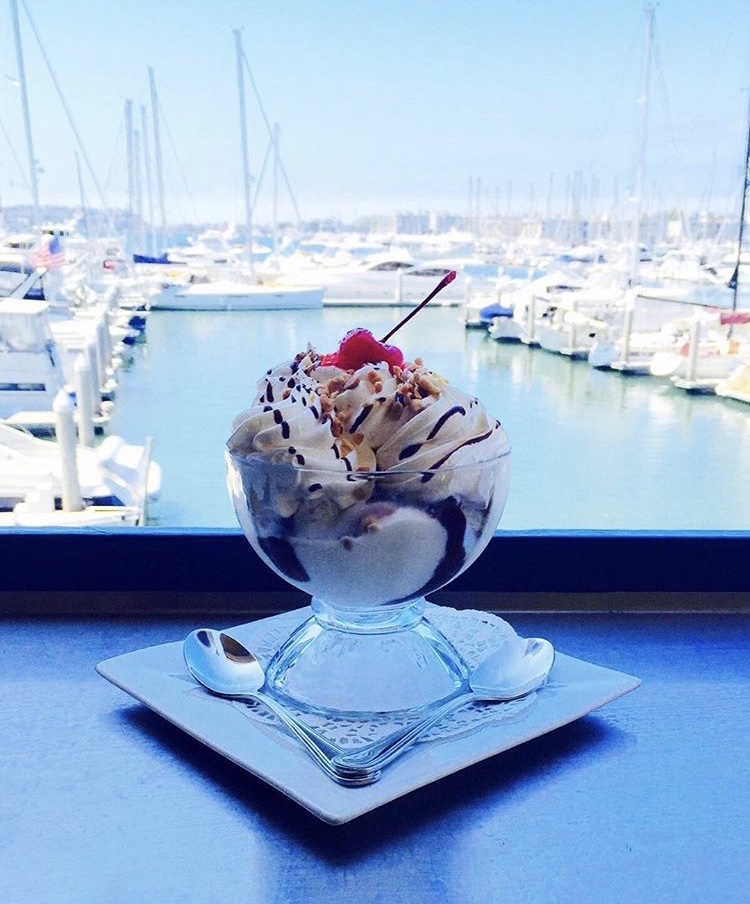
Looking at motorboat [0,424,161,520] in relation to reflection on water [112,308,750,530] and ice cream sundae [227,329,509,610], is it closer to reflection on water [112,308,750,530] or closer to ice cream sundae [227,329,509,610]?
reflection on water [112,308,750,530]

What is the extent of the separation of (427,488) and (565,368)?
698 centimetres

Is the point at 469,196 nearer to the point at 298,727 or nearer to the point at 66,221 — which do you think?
the point at 66,221

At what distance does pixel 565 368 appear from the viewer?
713 centimetres

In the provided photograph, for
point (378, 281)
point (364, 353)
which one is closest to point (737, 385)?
point (378, 281)

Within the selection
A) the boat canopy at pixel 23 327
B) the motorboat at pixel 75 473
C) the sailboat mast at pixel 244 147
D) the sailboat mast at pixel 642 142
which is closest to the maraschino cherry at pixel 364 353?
the motorboat at pixel 75 473

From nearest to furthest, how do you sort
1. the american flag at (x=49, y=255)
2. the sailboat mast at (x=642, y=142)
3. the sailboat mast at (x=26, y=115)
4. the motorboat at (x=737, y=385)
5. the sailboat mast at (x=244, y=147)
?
1. the sailboat mast at (x=26, y=115)
2. the american flag at (x=49, y=255)
3. the motorboat at (x=737, y=385)
4. the sailboat mast at (x=642, y=142)
5. the sailboat mast at (x=244, y=147)

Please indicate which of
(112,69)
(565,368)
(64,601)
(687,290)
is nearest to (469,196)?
(687,290)

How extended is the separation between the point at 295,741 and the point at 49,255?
5.53 meters

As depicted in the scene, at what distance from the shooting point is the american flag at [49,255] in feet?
16.9

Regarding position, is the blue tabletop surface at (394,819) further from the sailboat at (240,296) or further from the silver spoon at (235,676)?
the sailboat at (240,296)

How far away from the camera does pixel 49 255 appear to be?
538cm

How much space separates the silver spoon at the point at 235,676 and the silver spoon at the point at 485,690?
12 millimetres

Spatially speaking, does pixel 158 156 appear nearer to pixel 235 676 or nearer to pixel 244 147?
pixel 244 147

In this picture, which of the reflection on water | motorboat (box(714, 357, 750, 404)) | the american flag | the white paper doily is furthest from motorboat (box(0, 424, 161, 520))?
motorboat (box(714, 357, 750, 404))
